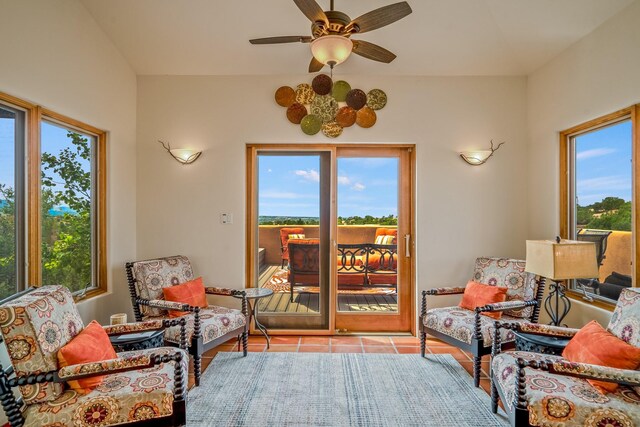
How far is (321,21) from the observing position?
6.47 ft

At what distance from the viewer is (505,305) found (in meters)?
2.74

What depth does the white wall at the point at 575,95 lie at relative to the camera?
2.48 m

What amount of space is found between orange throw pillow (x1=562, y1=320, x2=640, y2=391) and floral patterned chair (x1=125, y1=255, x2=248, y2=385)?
2452 mm

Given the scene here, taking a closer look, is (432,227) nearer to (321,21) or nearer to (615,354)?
(615,354)

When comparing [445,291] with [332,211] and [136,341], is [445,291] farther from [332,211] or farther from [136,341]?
[136,341]

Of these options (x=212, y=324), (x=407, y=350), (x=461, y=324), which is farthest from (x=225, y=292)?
(x=461, y=324)

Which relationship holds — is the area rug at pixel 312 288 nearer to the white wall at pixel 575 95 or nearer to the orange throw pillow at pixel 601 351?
the white wall at pixel 575 95

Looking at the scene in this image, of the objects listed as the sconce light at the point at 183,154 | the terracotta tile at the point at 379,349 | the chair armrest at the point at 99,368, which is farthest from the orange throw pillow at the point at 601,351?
the sconce light at the point at 183,154

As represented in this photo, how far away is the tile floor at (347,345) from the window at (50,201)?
1.44m

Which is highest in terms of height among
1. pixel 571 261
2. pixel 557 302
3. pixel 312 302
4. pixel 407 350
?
pixel 571 261

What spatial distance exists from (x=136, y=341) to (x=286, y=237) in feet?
6.20

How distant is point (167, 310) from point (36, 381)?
1.38 m

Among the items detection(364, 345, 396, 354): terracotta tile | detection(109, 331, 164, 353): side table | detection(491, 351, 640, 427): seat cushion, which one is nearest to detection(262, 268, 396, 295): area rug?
detection(364, 345, 396, 354): terracotta tile

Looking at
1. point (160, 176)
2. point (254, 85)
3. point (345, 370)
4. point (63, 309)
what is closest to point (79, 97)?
point (160, 176)
